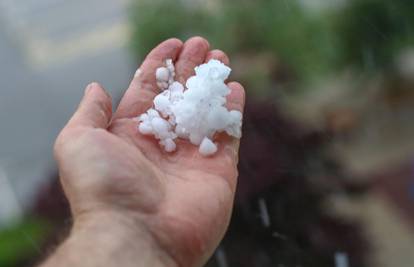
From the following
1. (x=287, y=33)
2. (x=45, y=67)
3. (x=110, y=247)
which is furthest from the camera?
(x=45, y=67)

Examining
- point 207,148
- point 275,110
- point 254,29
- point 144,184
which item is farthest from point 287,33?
point 144,184

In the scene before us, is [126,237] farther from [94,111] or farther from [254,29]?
[254,29]

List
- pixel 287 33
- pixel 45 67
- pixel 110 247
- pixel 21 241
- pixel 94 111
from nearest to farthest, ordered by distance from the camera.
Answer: pixel 110 247, pixel 94 111, pixel 21 241, pixel 287 33, pixel 45 67

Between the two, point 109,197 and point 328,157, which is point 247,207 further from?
point 109,197

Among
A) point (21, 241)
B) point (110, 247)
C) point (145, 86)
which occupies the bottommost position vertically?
point (21, 241)

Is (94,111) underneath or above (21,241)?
above

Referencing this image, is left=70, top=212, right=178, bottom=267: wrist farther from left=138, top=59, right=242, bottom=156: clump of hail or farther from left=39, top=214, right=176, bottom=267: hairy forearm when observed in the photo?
left=138, top=59, right=242, bottom=156: clump of hail

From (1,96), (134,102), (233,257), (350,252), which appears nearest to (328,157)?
(350,252)

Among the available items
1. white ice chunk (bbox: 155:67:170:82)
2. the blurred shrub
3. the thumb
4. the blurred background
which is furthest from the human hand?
the blurred shrub
